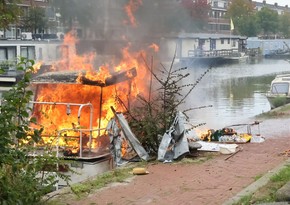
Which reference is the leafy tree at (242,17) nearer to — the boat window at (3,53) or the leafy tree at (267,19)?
the leafy tree at (267,19)

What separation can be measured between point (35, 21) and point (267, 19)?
66.0 m

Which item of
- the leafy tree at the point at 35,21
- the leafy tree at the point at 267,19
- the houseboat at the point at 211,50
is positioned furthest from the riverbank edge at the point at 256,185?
the leafy tree at the point at 267,19

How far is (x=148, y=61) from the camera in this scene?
1520cm

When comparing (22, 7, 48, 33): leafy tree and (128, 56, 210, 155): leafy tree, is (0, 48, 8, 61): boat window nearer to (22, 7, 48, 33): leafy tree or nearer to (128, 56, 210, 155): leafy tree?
(22, 7, 48, 33): leafy tree

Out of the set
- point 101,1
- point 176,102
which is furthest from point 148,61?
point 176,102

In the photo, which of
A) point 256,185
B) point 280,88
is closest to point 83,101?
point 256,185

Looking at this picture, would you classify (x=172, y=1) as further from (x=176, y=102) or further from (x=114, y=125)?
(x=114, y=125)

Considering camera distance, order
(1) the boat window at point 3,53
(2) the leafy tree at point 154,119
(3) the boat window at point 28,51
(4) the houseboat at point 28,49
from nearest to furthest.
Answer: (2) the leafy tree at point 154,119 < (4) the houseboat at point 28,49 < (1) the boat window at point 3,53 < (3) the boat window at point 28,51

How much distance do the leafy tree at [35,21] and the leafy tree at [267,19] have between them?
6200 cm

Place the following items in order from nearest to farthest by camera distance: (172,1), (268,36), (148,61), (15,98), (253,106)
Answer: (15,98)
(148,61)
(172,1)
(253,106)
(268,36)

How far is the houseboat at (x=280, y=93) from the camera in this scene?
24.9 meters

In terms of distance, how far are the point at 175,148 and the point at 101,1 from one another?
672cm

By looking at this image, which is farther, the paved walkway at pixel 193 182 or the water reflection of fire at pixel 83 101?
the water reflection of fire at pixel 83 101

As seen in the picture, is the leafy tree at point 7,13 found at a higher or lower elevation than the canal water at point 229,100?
higher
